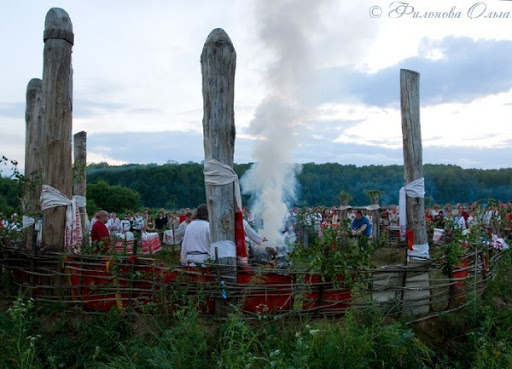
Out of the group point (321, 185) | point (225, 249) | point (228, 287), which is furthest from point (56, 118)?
point (321, 185)

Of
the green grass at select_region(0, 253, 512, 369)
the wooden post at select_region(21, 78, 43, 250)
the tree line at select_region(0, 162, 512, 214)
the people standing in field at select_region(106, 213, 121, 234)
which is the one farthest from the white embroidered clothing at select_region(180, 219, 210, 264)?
the tree line at select_region(0, 162, 512, 214)

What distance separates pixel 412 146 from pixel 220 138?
2.97 metres

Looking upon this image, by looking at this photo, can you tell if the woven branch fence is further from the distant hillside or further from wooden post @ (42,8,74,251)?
the distant hillside

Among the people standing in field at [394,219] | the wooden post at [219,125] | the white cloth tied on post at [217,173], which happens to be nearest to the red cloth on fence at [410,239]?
the wooden post at [219,125]

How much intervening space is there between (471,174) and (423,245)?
4483 centimetres

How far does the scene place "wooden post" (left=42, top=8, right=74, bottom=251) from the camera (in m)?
7.52

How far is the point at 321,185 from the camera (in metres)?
30.8

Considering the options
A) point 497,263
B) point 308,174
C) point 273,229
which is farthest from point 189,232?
point 308,174

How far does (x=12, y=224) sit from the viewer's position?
7.93 metres

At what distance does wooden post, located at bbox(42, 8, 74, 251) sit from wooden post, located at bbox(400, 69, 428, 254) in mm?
5027

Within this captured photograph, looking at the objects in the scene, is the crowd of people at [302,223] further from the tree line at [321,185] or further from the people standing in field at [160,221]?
the tree line at [321,185]

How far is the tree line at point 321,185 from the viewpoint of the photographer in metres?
31.8

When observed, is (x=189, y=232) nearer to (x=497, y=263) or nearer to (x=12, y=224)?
(x=12, y=224)

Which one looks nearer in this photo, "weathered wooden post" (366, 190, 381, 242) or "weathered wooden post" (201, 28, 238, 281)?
"weathered wooden post" (201, 28, 238, 281)
